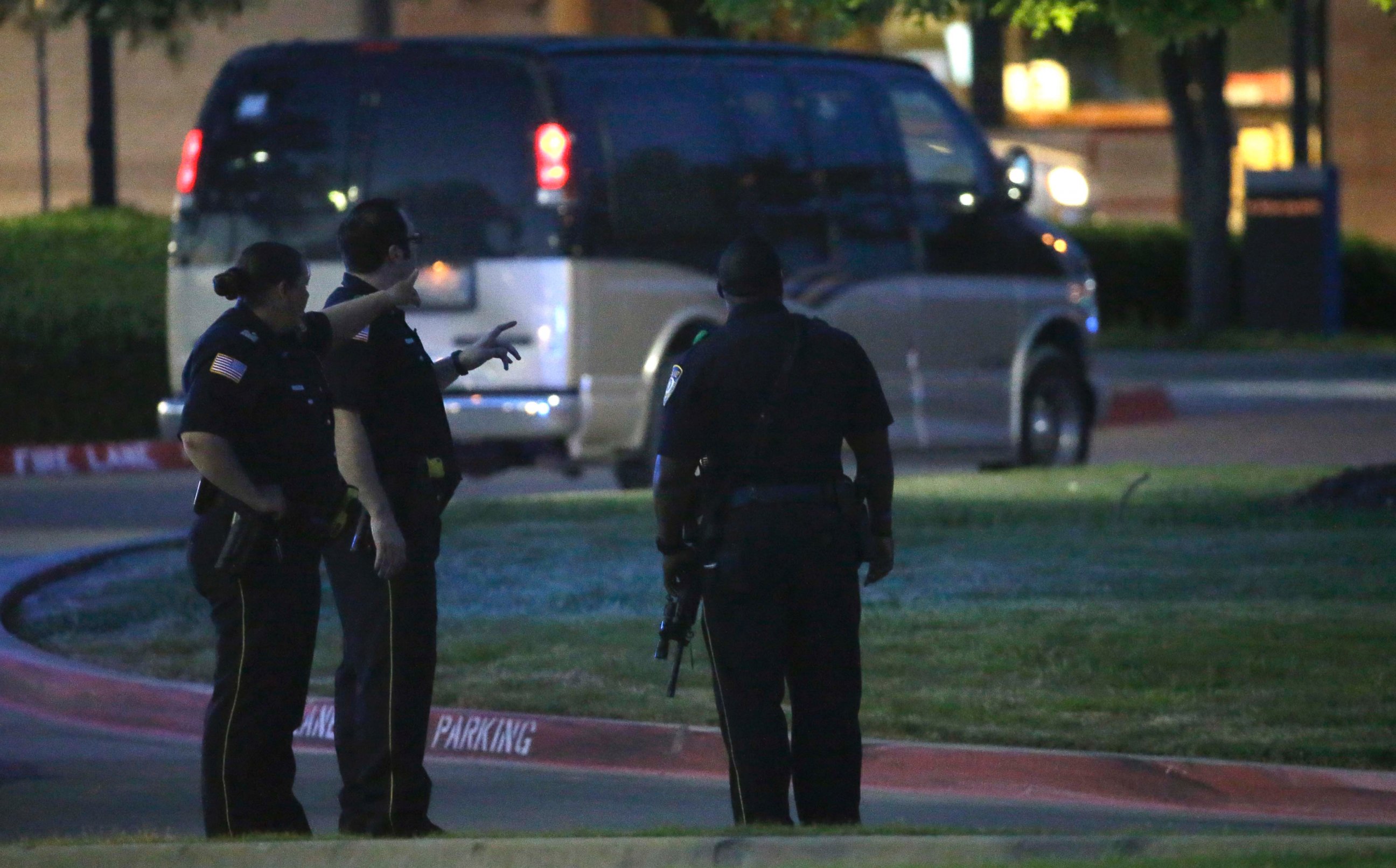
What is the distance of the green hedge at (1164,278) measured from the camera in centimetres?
2980

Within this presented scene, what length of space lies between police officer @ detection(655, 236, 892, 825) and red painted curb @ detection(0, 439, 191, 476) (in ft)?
36.9

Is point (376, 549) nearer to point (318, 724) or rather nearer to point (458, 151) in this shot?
point (318, 724)

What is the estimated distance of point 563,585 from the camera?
430 inches

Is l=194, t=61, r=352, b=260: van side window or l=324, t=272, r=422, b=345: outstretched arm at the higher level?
l=194, t=61, r=352, b=260: van side window

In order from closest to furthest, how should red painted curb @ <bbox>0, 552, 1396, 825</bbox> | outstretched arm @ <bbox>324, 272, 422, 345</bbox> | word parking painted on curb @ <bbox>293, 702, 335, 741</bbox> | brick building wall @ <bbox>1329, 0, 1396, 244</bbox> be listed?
outstretched arm @ <bbox>324, 272, 422, 345</bbox>
red painted curb @ <bbox>0, 552, 1396, 825</bbox>
word parking painted on curb @ <bbox>293, 702, 335, 741</bbox>
brick building wall @ <bbox>1329, 0, 1396, 244</bbox>

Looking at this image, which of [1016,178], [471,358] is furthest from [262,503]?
[1016,178]

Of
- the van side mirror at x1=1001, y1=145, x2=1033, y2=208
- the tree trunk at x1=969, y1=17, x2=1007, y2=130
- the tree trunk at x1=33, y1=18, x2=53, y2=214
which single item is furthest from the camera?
the tree trunk at x1=969, y1=17, x2=1007, y2=130

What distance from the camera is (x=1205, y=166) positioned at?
88.1 feet

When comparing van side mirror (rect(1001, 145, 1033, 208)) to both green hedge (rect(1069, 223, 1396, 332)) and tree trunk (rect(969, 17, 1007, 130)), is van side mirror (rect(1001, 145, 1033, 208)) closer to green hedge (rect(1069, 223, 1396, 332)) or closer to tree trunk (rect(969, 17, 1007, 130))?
green hedge (rect(1069, 223, 1396, 332))

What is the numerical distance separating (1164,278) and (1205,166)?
3418mm

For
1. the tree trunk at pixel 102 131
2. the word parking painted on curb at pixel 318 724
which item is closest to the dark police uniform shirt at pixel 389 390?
the word parking painted on curb at pixel 318 724

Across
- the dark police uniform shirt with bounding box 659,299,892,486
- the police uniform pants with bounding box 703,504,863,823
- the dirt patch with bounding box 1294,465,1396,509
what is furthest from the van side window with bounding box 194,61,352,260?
the police uniform pants with bounding box 703,504,863,823

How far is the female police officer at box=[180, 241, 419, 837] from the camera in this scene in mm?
6227

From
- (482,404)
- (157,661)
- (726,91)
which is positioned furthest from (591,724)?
(726,91)
